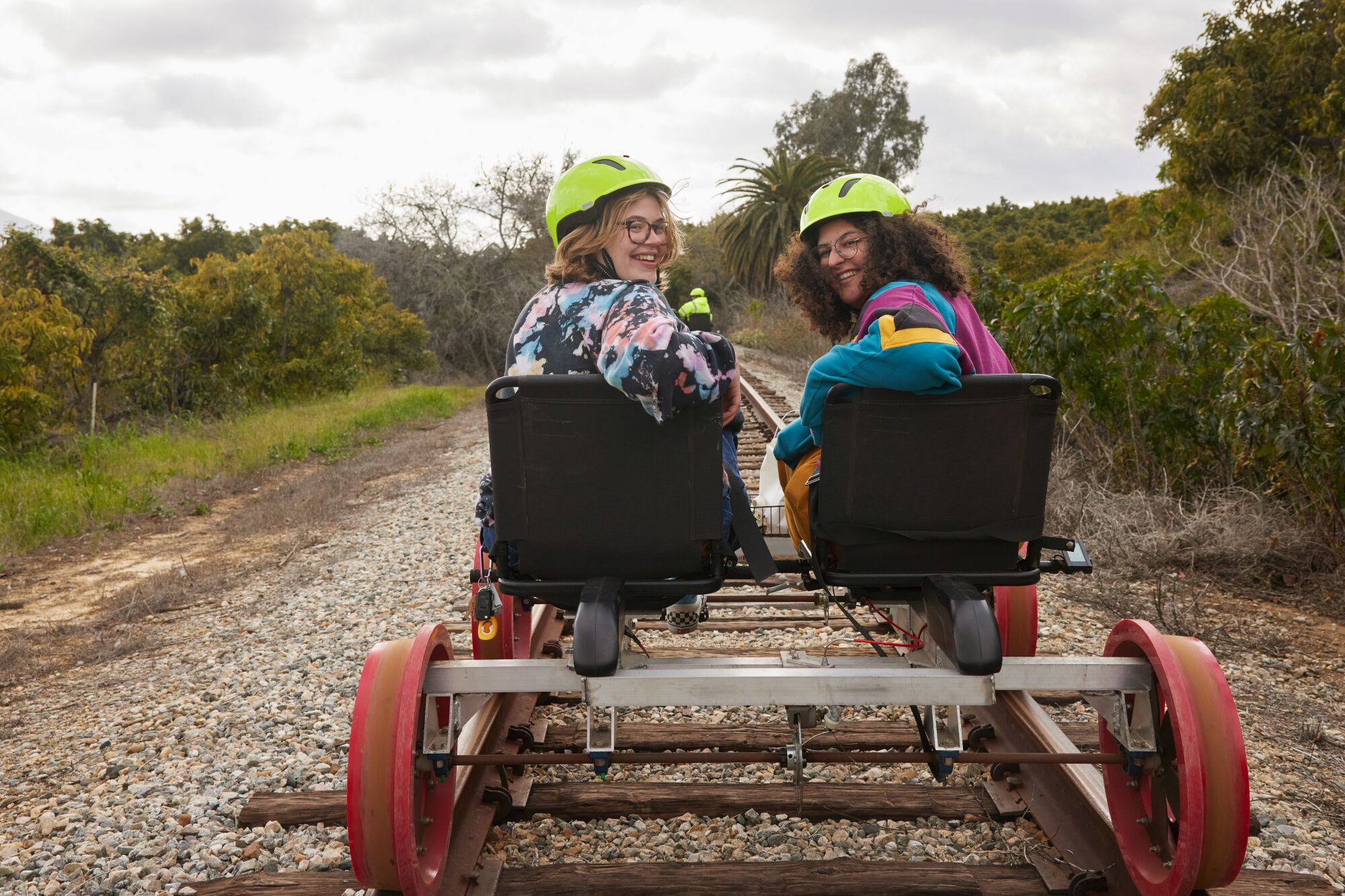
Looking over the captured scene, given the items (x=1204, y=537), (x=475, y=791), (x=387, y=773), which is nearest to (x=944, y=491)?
(x=387, y=773)

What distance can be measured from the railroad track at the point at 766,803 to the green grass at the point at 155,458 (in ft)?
23.7

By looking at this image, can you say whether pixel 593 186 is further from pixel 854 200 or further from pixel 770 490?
pixel 770 490

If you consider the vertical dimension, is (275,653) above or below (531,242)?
below

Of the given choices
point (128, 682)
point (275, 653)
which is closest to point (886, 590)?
point (275, 653)

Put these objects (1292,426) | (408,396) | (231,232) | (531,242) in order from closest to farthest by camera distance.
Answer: (1292,426), (408,396), (531,242), (231,232)

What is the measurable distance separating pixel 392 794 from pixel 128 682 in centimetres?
327

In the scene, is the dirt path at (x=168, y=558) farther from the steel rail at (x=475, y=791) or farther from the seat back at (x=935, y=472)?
the seat back at (x=935, y=472)

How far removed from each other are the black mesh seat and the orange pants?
46 centimetres

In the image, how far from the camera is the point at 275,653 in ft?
16.3

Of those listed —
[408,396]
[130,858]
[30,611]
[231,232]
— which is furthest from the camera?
[231,232]

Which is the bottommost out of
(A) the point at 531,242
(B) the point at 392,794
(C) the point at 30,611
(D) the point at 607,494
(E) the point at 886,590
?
(C) the point at 30,611

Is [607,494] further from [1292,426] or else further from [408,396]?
[408,396]

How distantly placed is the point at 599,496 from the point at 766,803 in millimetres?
1339

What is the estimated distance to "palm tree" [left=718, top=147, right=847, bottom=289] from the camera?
115ft
